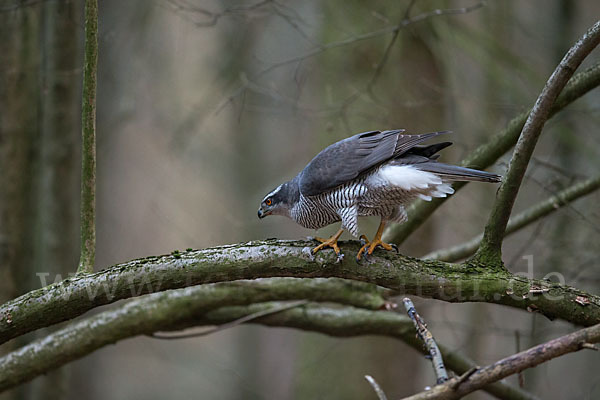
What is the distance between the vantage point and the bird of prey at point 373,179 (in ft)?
10.3

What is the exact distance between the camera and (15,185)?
495 cm

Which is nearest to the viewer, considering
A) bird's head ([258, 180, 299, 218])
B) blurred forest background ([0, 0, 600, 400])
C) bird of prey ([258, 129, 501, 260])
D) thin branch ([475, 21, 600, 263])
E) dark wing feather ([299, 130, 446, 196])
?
thin branch ([475, 21, 600, 263])

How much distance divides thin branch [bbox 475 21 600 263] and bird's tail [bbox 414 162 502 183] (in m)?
0.08

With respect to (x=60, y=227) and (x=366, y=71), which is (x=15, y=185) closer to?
(x=60, y=227)

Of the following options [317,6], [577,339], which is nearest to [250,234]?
[317,6]

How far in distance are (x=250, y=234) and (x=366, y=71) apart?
2.60 meters

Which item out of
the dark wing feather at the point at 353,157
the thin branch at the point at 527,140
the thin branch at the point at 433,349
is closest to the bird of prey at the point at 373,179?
the dark wing feather at the point at 353,157

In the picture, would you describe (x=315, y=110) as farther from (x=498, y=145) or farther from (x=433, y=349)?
(x=433, y=349)

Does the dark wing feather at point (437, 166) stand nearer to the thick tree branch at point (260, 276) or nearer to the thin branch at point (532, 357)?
the thick tree branch at point (260, 276)

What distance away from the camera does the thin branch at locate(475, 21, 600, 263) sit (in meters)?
2.52

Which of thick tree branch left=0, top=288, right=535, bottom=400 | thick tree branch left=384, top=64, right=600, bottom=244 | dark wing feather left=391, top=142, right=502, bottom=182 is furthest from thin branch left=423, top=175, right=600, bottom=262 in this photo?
dark wing feather left=391, top=142, right=502, bottom=182

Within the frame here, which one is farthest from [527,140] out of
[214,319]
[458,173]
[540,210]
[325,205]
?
[214,319]

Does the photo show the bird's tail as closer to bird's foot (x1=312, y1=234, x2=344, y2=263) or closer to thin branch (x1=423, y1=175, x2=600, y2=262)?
bird's foot (x1=312, y1=234, x2=344, y2=263)

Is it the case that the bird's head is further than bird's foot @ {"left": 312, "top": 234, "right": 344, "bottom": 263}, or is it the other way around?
the bird's head
